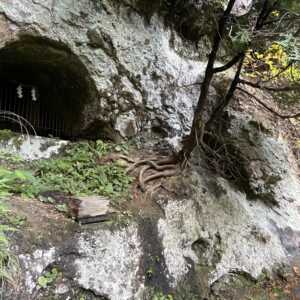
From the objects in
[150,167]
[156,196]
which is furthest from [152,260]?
[150,167]

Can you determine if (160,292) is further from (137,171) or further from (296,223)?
(296,223)

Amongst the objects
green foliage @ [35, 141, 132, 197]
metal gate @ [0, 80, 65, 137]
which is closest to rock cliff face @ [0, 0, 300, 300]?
green foliage @ [35, 141, 132, 197]

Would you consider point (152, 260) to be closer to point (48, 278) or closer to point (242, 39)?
point (48, 278)

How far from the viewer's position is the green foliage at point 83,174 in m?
4.20

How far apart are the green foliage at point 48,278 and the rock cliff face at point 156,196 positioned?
0.12 feet

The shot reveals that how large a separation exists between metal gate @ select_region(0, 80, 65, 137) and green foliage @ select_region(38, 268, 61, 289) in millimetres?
3103

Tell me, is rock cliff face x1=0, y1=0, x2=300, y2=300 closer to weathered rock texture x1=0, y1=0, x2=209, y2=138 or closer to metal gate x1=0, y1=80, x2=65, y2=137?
weathered rock texture x1=0, y1=0, x2=209, y2=138

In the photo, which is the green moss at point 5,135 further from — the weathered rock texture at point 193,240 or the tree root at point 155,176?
the tree root at point 155,176

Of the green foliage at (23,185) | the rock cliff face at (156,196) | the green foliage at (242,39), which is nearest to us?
the rock cliff face at (156,196)

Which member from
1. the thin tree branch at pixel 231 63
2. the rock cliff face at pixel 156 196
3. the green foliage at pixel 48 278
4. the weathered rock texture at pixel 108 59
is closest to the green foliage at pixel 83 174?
the rock cliff face at pixel 156 196

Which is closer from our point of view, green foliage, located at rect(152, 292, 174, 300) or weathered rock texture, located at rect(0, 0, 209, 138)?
green foliage, located at rect(152, 292, 174, 300)

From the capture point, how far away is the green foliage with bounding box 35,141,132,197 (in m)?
4.20

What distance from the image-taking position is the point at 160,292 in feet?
13.0

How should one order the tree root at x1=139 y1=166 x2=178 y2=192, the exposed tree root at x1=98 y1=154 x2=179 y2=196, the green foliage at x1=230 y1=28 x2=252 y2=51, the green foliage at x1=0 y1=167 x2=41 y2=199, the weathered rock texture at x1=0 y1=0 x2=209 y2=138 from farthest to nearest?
the exposed tree root at x1=98 y1=154 x2=179 y2=196
the tree root at x1=139 y1=166 x2=178 y2=192
the weathered rock texture at x1=0 y1=0 x2=209 y2=138
the green foliage at x1=230 y1=28 x2=252 y2=51
the green foliage at x1=0 y1=167 x2=41 y2=199
